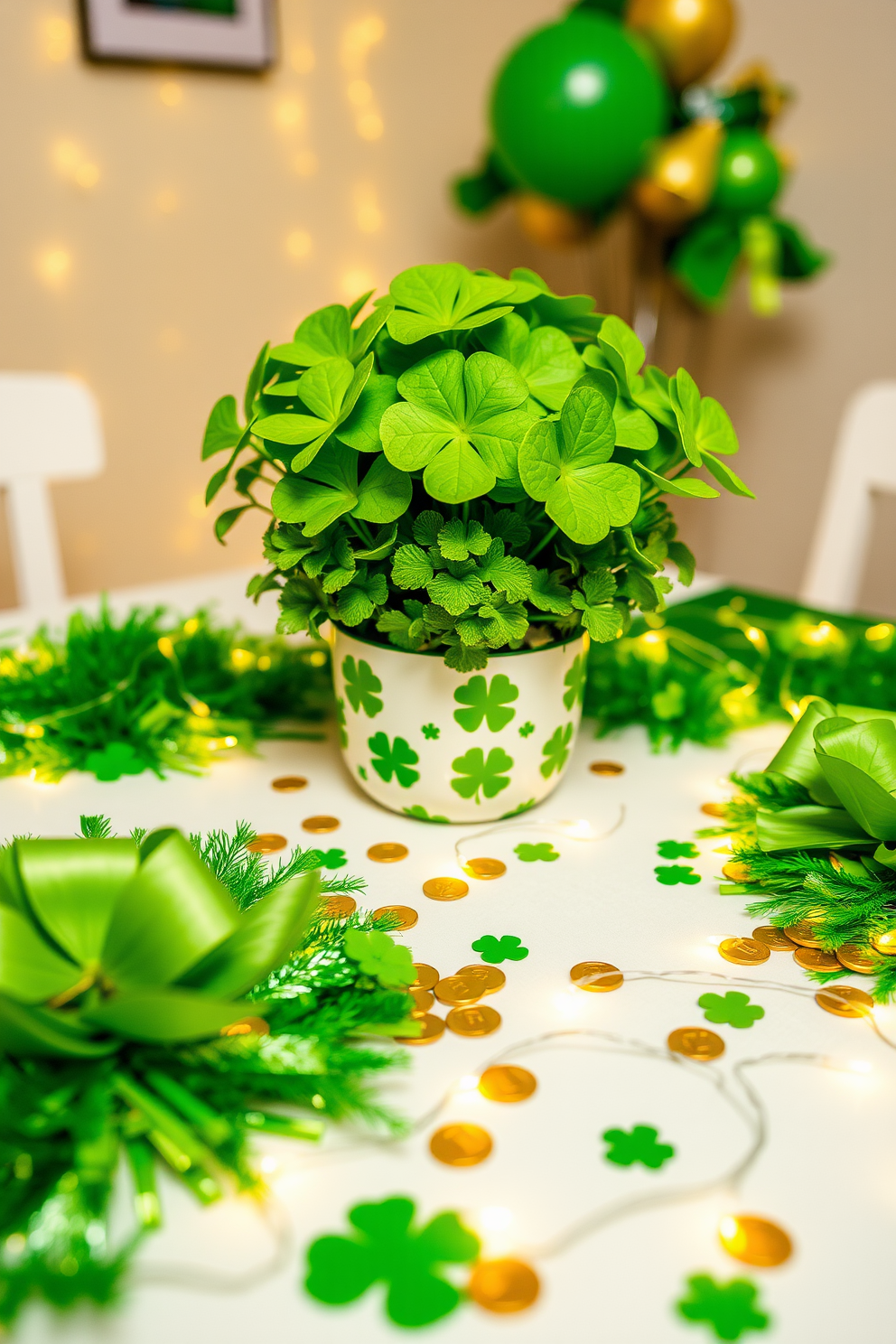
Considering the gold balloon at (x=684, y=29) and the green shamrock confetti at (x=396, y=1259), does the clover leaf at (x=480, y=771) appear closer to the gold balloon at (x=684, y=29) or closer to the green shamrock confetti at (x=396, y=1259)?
the green shamrock confetti at (x=396, y=1259)

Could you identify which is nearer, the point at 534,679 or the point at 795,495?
the point at 534,679

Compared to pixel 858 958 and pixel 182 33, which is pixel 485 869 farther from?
pixel 182 33

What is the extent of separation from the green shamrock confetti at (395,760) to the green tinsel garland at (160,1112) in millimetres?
163

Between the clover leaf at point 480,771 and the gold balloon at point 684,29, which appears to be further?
the gold balloon at point 684,29

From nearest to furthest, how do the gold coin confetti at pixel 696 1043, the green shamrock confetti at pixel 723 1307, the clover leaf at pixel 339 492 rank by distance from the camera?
the green shamrock confetti at pixel 723 1307
the gold coin confetti at pixel 696 1043
the clover leaf at pixel 339 492

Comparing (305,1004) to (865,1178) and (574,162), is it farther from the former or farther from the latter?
(574,162)

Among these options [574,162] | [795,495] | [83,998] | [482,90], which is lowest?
[795,495]

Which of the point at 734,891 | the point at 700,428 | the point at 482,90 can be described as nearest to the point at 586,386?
the point at 700,428

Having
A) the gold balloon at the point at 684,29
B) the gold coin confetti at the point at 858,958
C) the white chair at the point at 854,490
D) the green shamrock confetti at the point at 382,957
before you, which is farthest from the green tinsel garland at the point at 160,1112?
the gold balloon at the point at 684,29

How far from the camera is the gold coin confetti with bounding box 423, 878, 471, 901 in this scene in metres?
0.53

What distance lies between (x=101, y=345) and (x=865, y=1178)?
201 centimetres

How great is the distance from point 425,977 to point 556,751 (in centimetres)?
19

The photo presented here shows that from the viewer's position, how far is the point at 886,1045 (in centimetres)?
42

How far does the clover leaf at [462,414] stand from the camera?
497 millimetres
